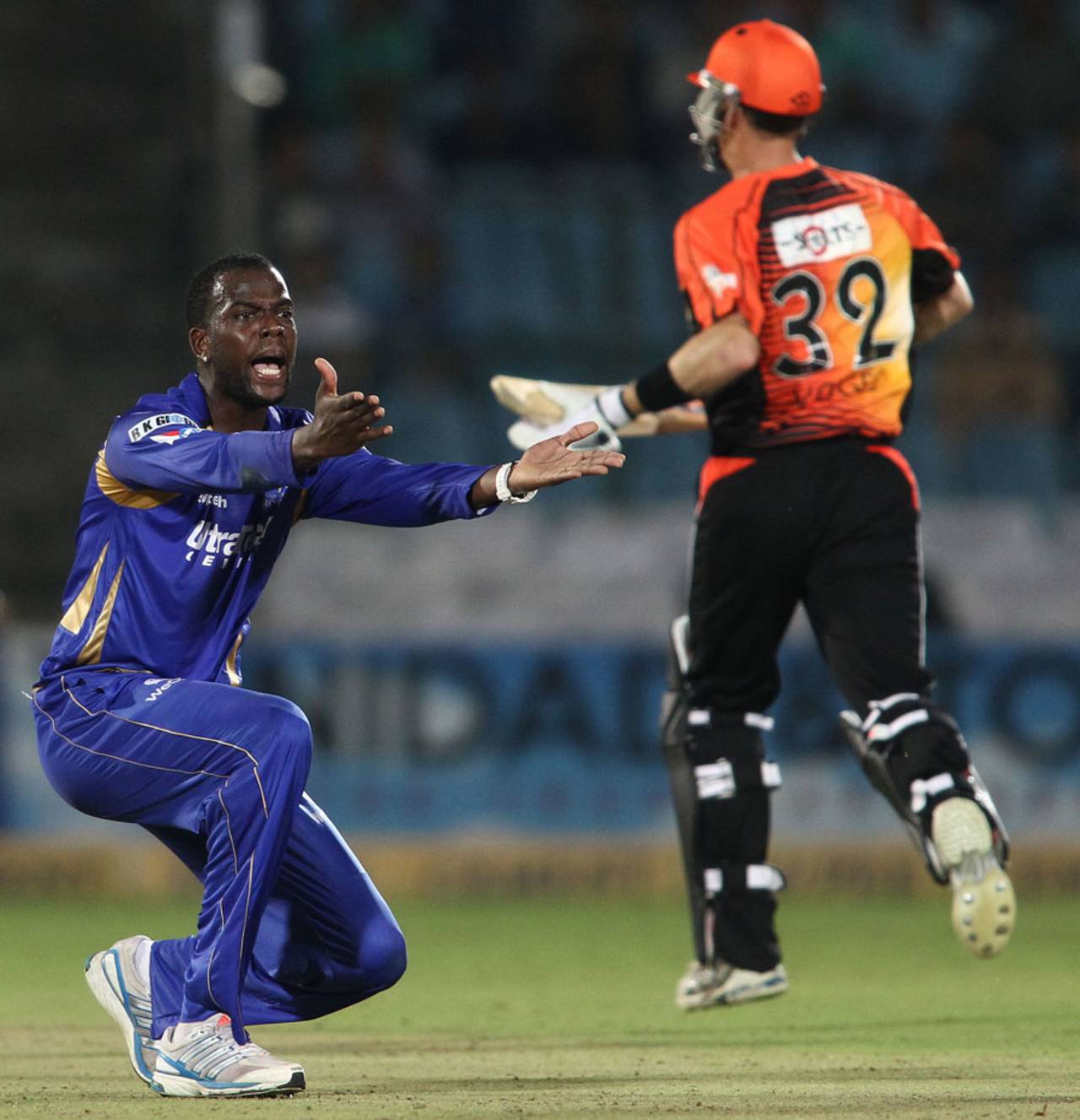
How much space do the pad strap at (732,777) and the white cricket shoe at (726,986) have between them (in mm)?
408

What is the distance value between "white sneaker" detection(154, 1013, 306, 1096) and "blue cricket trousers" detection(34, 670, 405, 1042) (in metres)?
0.03

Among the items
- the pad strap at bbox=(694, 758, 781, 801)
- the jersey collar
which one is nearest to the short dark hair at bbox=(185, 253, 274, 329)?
the jersey collar

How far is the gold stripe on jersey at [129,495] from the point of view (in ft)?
13.6

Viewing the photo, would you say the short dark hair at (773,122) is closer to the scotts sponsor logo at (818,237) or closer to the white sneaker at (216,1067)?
Answer: the scotts sponsor logo at (818,237)

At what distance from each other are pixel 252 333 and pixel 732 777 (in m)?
1.72

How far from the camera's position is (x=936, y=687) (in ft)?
29.5

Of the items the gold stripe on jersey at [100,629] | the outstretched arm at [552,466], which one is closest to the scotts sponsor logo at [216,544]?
the gold stripe on jersey at [100,629]

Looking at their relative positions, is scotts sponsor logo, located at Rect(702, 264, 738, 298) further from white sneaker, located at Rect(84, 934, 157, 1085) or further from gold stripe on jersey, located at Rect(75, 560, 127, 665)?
white sneaker, located at Rect(84, 934, 157, 1085)

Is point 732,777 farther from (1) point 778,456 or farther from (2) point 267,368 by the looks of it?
(2) point 267,368

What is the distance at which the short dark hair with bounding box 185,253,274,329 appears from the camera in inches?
166

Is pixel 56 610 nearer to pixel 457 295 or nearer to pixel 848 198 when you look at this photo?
pixel 457 295

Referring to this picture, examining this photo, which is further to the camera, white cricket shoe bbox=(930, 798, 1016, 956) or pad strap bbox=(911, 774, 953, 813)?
pad strap bbox=(911, 774, 953, 813)

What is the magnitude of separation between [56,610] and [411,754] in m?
2.51

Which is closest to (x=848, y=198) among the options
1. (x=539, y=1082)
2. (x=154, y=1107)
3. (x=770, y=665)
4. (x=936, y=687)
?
(x=770, y=665)
